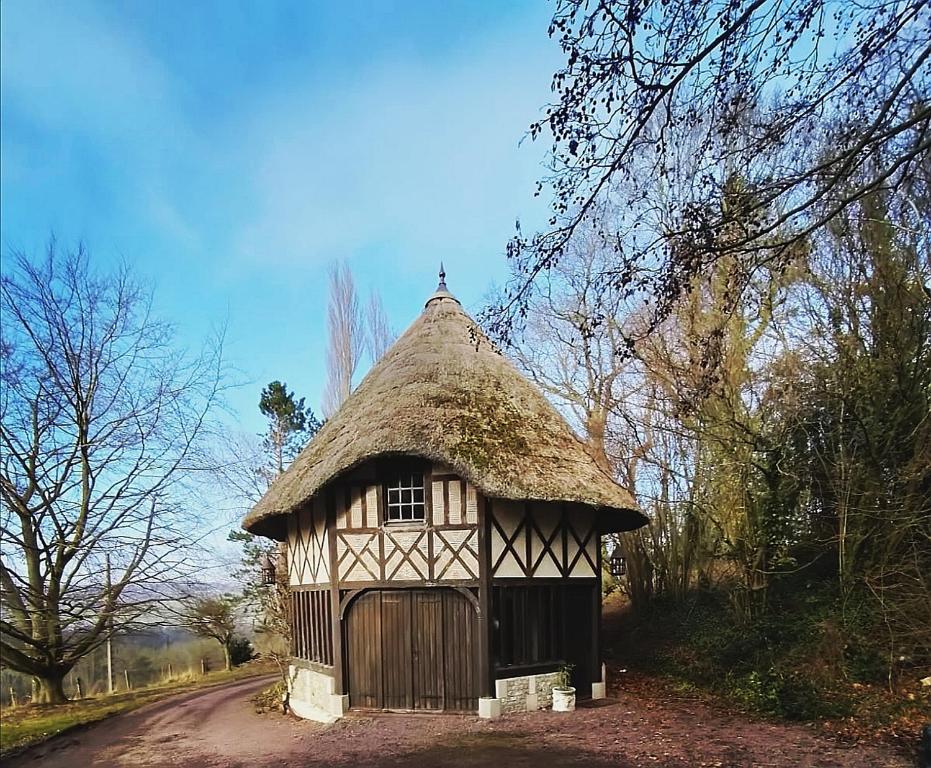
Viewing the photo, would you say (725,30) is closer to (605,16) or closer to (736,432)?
(605,16)

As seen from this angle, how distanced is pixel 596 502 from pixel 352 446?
3.75 m

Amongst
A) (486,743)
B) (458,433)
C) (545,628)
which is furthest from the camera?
(545,628)

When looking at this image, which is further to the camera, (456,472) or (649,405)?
(649,405)

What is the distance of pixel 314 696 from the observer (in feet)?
36.8

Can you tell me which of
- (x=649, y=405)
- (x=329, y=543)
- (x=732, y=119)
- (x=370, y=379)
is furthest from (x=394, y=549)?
(x=732, y=119)

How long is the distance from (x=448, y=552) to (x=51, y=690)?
1183 cm

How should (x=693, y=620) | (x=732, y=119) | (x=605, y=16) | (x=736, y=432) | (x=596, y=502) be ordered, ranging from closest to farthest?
(x=605, y=16) → (x=732, y=119) → (x=596, y=502) → (x=736, y=432) → (x=693, y=620)

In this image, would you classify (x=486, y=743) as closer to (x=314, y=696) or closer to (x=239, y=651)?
(x=314, y=696)

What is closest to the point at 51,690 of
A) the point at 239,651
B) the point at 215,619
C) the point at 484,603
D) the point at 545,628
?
the point at 215,619

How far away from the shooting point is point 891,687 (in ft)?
31.1

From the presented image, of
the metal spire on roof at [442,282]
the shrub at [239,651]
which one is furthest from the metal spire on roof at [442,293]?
the shrub at [239,651]

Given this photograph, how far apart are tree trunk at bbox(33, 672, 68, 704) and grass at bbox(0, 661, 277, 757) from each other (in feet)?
0.72

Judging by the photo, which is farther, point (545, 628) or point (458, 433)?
point (545, 628)

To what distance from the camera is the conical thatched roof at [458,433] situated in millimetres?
9984
